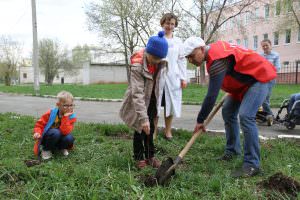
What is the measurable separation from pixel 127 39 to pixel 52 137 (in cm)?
2695

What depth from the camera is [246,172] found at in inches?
137

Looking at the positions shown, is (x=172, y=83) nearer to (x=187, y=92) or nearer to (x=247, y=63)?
(x=247, y=63)

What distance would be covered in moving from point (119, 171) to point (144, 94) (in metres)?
0.89

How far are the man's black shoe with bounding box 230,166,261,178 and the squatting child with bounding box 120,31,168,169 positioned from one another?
88 centimetres

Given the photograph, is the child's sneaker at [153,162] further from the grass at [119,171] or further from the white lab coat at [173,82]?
the white lab coat at [173,82]

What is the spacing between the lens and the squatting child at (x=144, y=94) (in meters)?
3.49

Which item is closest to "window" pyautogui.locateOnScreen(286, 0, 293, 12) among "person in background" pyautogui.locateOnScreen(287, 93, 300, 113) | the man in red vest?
"person in background" pyautogui.locateOnScreen(287, 93, 300, 113)

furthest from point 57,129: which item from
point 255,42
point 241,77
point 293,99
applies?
point 255,42

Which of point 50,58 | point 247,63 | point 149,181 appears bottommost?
point 149,181

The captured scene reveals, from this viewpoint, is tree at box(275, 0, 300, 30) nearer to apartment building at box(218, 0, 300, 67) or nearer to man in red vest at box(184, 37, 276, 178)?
apartment building at box(218, 0, 300, 67)

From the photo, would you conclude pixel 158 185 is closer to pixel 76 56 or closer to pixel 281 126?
pixel 281 126

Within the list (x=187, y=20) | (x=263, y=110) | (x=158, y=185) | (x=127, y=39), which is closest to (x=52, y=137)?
(x=158, y=185)

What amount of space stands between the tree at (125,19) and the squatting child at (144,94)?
24.0 m

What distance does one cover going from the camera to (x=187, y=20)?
1034 inches
